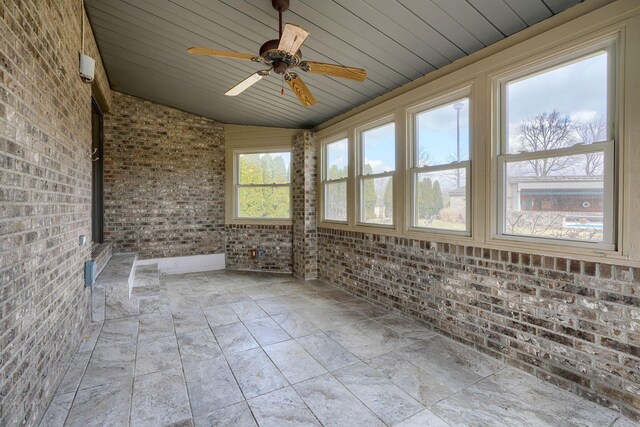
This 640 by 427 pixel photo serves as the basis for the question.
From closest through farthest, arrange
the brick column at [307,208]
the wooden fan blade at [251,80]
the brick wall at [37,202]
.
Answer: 1. the brick wall at [37,202]
2. the wooden fan blade at [251,80]
3. the brick column at [307,208]

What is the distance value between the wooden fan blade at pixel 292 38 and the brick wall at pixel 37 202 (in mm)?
1464

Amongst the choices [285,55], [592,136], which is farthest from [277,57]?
[592,136]

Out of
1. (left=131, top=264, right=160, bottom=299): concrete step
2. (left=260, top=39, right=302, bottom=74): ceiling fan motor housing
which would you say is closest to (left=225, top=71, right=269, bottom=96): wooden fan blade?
(left=260, top=39, right=302, bottom=74): ceiling fan motor housing

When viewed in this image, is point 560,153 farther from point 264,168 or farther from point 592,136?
→ point 264,168

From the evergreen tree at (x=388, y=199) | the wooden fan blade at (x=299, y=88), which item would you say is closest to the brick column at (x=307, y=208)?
the evergreen tree at (x=388, y=199)

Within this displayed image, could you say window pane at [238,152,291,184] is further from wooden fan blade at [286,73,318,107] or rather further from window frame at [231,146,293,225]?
wooden fan blade at [286,73,318,107]

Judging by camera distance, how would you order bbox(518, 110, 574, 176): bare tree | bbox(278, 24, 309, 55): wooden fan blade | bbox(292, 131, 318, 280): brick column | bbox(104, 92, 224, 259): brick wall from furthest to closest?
bbox(292, 131, 318, 280): brick column, bbox(104, 92, 224, 259): brick wall, bbox(518, 110, 574, 176): bare tree, bbox(278, 24, 309, 55): wooden fan blade

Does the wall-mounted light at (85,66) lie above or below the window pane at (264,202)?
above

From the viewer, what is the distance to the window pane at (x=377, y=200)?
13.8 ft

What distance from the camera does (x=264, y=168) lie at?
6.30 m

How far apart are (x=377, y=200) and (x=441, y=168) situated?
118cm

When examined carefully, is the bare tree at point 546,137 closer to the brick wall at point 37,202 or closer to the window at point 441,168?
the window at point 441,168

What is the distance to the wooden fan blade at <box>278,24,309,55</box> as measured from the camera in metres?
2.01

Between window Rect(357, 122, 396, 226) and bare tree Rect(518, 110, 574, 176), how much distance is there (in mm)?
1627
